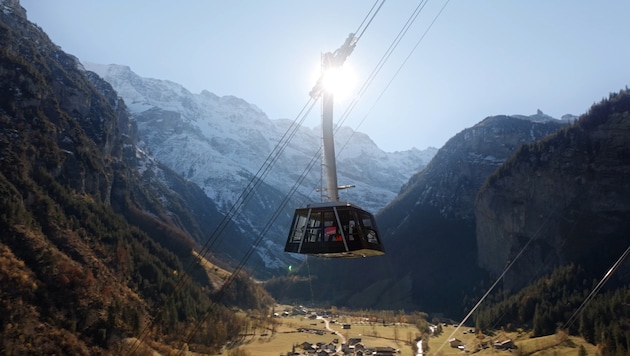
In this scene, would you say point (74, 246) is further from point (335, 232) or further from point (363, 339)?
point (335, 232)

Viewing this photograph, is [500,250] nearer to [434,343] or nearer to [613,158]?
[613,158]

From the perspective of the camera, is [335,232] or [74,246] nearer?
[335,232]

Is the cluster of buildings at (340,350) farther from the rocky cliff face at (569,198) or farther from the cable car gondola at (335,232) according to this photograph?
the cable car gondola at (335,232)

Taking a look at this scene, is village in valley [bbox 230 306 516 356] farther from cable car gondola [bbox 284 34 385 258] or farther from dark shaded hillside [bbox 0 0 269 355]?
cable car gondola [bbox 284 34 385 258]

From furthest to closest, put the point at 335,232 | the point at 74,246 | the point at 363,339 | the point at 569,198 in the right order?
1. the point at 569,198
2. the point at 363,339
3. the point at 74,246
4. the point at 335,232

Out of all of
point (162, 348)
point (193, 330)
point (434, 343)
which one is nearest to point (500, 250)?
point (434, 343)

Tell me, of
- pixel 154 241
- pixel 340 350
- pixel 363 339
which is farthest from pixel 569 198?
pixel 154 241
